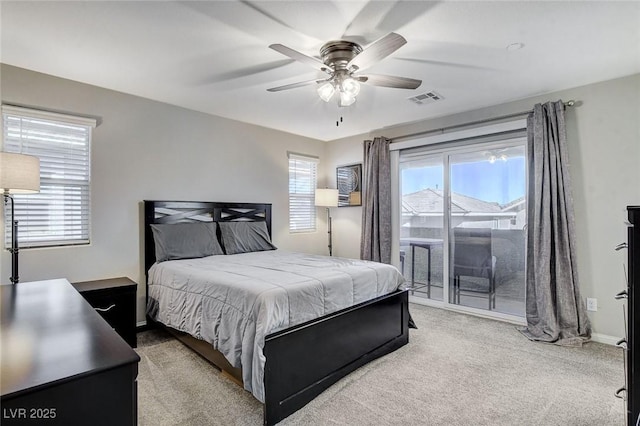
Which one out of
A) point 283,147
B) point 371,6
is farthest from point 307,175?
point 371,6

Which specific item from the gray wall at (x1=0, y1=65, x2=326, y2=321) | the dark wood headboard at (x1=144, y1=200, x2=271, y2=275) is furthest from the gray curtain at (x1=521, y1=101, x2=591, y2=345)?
the gray wall at (x1=0, y1=65, x2=326, y2=321)

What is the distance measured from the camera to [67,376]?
84 cm

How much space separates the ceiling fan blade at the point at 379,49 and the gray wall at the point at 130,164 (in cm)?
253

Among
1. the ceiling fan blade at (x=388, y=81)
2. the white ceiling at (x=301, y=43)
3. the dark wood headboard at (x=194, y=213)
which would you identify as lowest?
the dark wood headboard at (x=194, y=213)

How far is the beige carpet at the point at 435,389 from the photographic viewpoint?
202 cm

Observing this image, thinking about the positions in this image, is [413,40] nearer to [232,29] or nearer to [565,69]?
[232,29]

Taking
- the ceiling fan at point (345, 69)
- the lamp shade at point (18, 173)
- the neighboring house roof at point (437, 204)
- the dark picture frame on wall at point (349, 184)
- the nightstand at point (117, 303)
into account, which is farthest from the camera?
the dark picture frame on wall at point (349, 184)

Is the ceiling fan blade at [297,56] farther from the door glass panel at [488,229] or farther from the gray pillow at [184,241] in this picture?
the door glass panel at [488,229]

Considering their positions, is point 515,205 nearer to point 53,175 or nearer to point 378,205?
point 378,205

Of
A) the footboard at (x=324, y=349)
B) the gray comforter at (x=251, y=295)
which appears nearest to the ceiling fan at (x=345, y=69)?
the gray comforter at (x=251, y=295)

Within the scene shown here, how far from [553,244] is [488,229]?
0.76 m

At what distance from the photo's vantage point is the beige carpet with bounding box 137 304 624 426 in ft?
6.62

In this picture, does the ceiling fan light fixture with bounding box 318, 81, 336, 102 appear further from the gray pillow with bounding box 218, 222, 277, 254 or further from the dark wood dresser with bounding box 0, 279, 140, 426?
the gray pillow with bounding box 218, 222, 277, 254

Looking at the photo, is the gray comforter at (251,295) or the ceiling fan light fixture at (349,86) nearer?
the gray comforter at (251,295)
